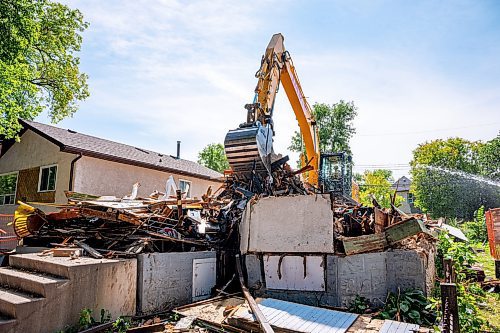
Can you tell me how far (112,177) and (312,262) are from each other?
36.4ft

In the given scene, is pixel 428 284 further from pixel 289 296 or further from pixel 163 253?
pixel 163 253

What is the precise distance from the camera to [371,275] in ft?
19.7

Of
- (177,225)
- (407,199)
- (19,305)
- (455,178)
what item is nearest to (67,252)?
(19,305)

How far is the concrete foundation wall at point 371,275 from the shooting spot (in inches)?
A: 233

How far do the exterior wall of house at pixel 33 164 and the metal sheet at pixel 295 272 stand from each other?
10.3 meters

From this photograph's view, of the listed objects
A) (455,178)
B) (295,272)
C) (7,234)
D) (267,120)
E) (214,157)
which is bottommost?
(295,272)

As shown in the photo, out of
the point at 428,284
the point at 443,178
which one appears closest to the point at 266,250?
the point at 428,284

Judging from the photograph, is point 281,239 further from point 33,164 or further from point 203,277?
point 33,164

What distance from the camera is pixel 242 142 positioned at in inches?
301

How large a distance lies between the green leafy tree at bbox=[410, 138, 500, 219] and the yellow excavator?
982 inches

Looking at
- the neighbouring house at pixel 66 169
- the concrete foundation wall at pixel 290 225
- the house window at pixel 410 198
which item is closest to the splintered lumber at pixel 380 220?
the concrete foundation wall at pixel 290 225

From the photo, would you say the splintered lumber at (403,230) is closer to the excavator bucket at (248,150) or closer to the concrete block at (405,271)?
the concrete block at (405,271)

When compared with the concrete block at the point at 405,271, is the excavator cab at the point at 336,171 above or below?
above

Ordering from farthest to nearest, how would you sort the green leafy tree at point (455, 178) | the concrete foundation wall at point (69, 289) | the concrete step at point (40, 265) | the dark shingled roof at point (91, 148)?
the green leafy tree at point (455, 178), the dark shingled roof at point (91, 148), the concrete step at point (40, 265), the concrete foundation wall at point (69, 289)
